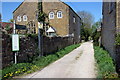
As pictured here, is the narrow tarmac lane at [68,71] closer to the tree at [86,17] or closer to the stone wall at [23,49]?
the stone wall at [23,49]

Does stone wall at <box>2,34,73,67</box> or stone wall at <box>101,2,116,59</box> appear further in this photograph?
stone wall at <box>101,2,116,59</box>

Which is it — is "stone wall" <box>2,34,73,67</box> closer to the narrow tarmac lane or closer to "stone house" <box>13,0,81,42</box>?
the narrow tarmac lane

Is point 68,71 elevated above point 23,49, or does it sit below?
below

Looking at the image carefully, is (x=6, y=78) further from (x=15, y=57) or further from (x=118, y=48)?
(x=118, y=48)

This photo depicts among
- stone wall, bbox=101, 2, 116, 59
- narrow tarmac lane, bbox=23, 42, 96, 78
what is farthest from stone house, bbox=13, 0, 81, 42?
narrow tarmac lane, bbox=23, 42, 96, 78

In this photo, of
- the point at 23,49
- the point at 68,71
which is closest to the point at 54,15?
the point at 23,49

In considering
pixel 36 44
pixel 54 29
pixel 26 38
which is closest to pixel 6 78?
pixel 26 38

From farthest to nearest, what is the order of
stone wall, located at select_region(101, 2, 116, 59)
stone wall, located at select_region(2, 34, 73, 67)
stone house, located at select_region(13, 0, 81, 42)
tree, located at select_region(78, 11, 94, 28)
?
tree, located at select_region(78, 11, 94, 28)
stone house, located at select_region(13, 0, 81, 42)
stone wall, located at select_region(101, 2, 116, 59)
stone wall, located at select_region(2, 34, 73, 67)

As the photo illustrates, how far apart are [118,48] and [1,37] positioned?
17.6 feet

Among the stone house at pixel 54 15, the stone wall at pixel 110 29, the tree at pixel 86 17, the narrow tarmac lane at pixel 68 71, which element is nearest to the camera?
the narrow tarmac lane at pixel 68 71

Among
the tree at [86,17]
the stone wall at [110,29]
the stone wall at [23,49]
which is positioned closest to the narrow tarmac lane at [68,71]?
the stone wall at [23,49]

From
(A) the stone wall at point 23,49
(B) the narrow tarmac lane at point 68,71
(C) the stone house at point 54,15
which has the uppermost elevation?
(C) the stone house at point 54,15

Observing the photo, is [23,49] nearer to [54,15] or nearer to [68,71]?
[68,71]

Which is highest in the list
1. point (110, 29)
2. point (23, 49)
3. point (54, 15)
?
point (54, 15)
